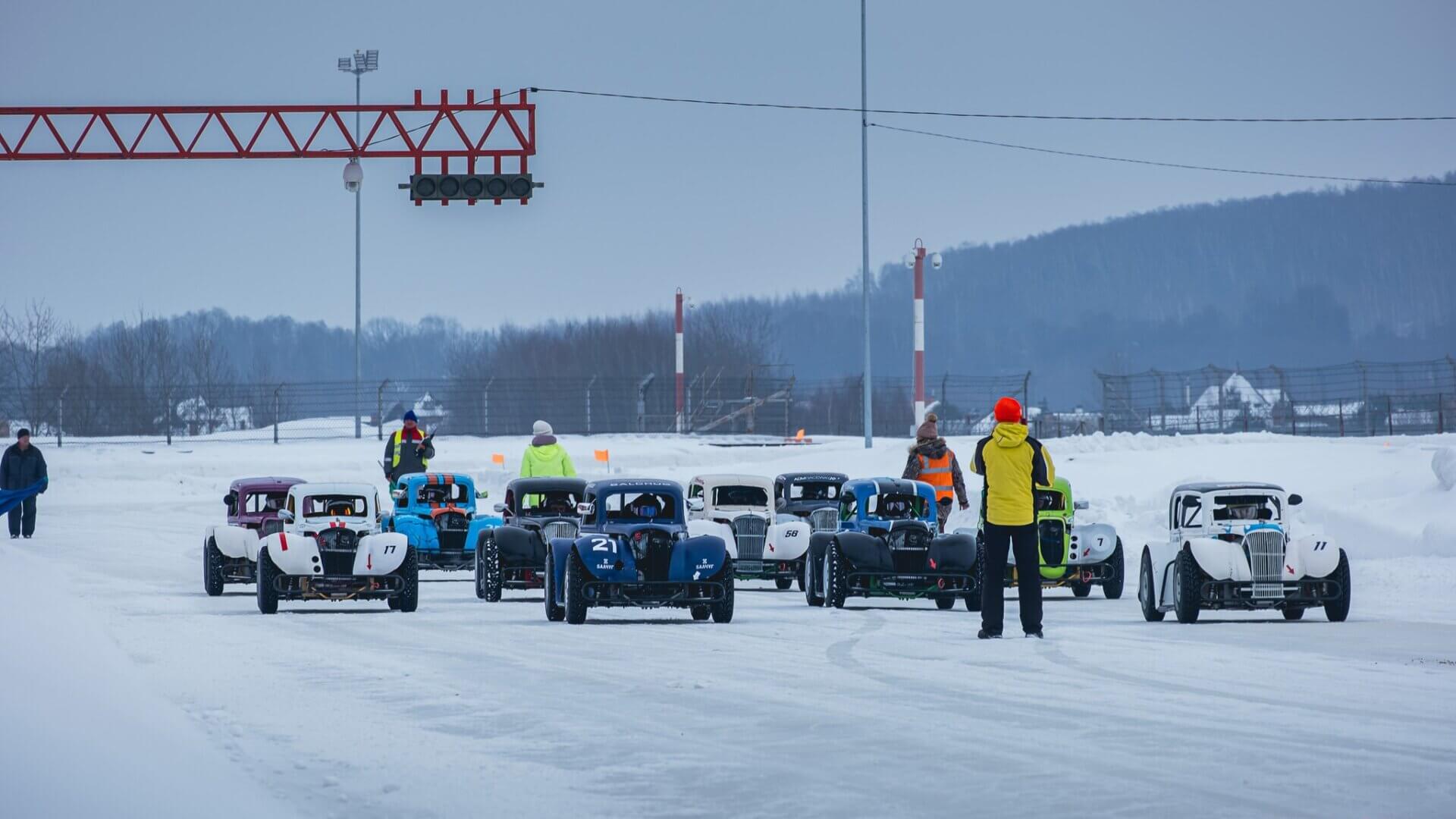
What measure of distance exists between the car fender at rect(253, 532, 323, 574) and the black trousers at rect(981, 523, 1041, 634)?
22.2 feet

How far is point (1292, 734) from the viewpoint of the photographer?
10531mm

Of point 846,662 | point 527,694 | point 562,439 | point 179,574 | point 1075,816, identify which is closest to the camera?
point 1075,816

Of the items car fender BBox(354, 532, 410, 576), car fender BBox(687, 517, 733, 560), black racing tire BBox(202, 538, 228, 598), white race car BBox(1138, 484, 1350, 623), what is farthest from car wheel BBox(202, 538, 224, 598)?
white race car BBox(1138, 484, 1350, 623)

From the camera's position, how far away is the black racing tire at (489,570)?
21.8 m

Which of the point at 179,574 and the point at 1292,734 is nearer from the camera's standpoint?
the point at 1292,734

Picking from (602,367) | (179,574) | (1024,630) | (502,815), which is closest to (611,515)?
(1024,630)

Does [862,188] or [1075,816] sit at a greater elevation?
[862,188]

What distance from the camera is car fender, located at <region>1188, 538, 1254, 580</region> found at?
715 inches

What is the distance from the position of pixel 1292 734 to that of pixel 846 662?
4.59 m

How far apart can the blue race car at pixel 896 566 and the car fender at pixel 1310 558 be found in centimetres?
322

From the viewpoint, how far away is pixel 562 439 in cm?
6266

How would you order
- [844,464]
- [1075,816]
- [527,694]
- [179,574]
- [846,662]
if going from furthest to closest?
[844,464], [179,574], [846,662], [527,694], [1075,816]

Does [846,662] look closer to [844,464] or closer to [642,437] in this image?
[844,464]

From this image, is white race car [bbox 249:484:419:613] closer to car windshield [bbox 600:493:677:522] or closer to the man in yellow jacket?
car windshield [bbox 600:493:677:522]
